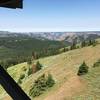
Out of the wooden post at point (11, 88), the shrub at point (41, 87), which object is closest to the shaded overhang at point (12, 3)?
the wooden post at point (11, 88)

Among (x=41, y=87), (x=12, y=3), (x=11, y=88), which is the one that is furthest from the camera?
(x=41, y=87)

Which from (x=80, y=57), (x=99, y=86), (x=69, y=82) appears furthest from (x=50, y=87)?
(x=80, y=57)

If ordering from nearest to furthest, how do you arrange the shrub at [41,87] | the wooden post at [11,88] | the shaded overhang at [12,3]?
the wooden post at [11,88], the shaded overhang at [12,3], the shrub at [41,87]

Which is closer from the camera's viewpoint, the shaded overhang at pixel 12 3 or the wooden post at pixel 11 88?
the wooden post at pixel 11 88

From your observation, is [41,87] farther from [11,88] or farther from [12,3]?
[11,88]

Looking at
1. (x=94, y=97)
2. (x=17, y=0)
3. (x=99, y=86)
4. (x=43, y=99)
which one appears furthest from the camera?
(x=43, y=99)

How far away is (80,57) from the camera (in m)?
86.2

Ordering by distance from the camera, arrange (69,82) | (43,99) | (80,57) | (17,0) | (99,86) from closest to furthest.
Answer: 1. (17,0)
2. (99,86)
3. (43,99)
4. (69,82)
5. (80,57)

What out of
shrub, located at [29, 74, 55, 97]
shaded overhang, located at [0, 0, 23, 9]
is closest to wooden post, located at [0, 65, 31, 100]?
shaded overhang, located at [0, 0, 23, 9]

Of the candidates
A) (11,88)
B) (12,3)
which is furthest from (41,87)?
(11,88)

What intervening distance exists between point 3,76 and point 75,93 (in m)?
41.1

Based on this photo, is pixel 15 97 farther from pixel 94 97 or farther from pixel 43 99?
pixel 43 99

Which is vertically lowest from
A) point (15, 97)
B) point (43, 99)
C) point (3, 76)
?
point (43, 99)

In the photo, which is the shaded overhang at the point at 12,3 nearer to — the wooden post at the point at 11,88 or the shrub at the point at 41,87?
the wooden post at the point at 11,88
